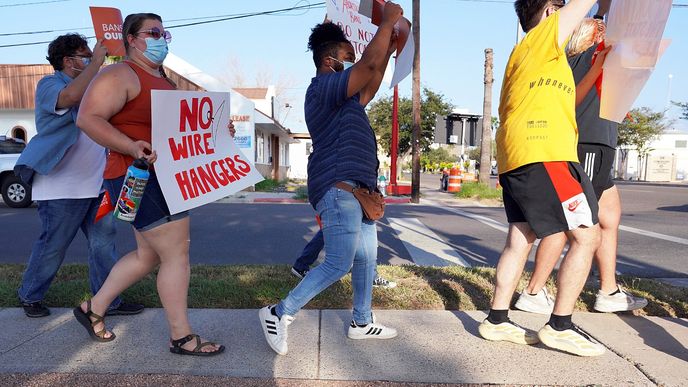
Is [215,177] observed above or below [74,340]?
above

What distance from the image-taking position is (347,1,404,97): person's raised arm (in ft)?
7.99

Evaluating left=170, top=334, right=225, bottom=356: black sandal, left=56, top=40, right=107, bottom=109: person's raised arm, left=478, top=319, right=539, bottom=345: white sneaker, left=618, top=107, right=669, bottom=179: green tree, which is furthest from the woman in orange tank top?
left=618, top=107, right=669, bottom=179: green tree

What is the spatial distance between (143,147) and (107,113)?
246 mm

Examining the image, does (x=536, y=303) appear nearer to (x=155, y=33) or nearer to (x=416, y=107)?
(x=155, y=33)

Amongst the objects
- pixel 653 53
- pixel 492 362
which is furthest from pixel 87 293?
pixel 653 53

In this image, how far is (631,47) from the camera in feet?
8.71

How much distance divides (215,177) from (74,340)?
1.31 m

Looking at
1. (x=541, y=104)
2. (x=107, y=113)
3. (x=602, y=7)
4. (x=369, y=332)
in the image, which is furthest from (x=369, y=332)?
(x=602, y=7)

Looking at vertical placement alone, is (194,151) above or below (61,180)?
above

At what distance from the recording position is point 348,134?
2.71 metres

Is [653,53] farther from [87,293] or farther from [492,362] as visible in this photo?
[87,293]

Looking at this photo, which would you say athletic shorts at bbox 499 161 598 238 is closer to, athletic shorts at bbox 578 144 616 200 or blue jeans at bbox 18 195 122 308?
athletic shorts at bbox 578 144 616 200

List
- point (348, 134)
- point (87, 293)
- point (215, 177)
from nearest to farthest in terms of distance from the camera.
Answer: point (348, 134)
point (215, 177)
point (87, 293)

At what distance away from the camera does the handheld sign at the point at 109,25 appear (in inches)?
150
